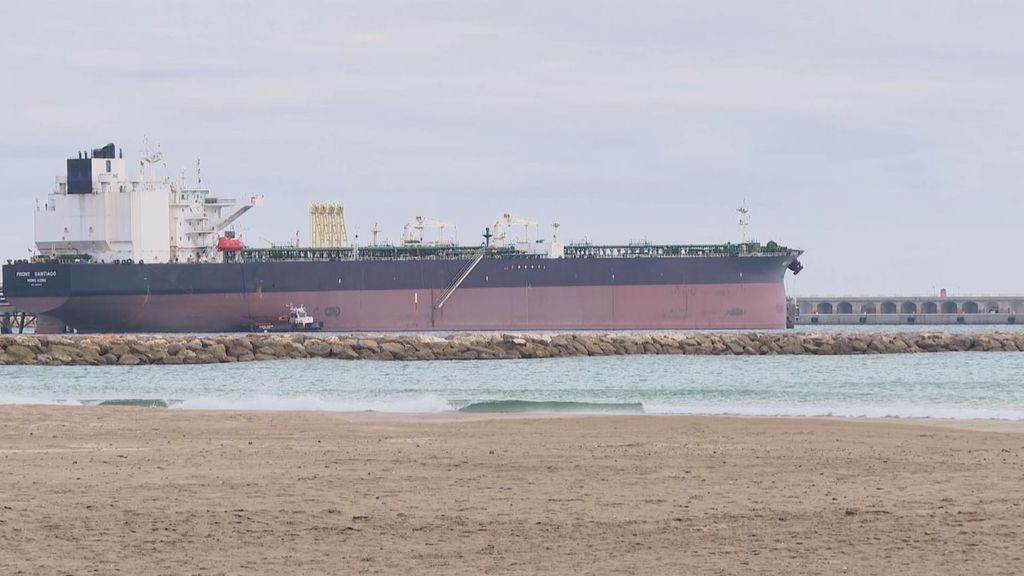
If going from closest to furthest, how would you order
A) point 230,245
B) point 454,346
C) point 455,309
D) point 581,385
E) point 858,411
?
point 858,411 → point 581,385 → point 454,346 → point 455,309 → point 230,245

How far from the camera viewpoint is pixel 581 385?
82.0 ft

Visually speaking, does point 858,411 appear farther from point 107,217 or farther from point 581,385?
point 107,217

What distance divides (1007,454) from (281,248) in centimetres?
4842

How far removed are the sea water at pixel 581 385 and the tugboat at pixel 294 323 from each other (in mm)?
18615

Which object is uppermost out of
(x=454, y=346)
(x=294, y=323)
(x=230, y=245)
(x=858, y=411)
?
(x=230, y=245)

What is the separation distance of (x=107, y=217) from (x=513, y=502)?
48899mm

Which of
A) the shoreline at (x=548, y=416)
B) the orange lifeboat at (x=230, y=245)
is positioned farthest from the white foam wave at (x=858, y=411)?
the orange lifeboat at (x=230, y=245)

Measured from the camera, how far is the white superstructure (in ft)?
183

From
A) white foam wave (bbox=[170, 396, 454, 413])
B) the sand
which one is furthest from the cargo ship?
the sand

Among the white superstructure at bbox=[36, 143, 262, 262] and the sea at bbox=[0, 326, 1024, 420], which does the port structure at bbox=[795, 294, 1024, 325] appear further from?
the sea at bbox=[0, 326, 1024, 420]

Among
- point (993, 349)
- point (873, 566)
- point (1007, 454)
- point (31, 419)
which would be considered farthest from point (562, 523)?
point (993, 349)

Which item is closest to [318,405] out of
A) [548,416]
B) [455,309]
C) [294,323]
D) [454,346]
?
[548,416]

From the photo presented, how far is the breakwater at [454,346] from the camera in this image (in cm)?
3484

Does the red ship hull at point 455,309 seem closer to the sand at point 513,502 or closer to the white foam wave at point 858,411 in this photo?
the white foam wave at point 858,411
